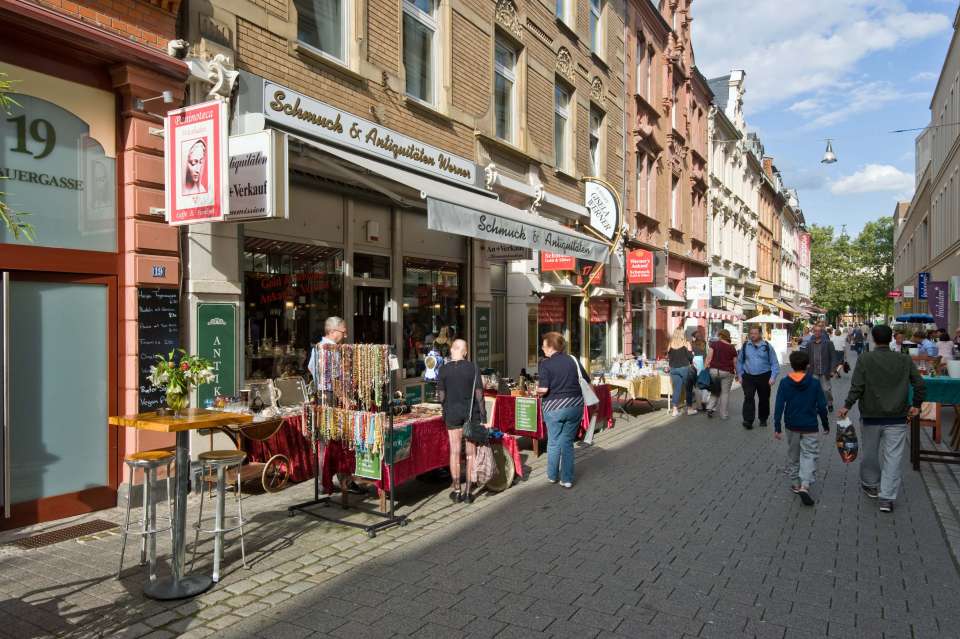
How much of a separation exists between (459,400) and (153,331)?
119 inches

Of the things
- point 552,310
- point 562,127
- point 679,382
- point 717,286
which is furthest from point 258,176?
point 717,286

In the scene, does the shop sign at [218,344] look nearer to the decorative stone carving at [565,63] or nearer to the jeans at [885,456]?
the jeans at [885,456]

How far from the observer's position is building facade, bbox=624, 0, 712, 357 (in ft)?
65.1

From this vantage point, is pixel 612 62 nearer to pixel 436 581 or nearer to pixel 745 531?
pixel 745 531

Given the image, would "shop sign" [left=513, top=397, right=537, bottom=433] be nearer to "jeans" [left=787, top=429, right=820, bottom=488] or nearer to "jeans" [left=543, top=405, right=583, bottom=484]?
"jeans" [left=543, top=405, right=583, bottom=484]

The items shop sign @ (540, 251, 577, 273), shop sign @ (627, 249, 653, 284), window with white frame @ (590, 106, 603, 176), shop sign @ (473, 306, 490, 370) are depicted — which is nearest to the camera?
shop sign @ (473, 306, 490, 370)

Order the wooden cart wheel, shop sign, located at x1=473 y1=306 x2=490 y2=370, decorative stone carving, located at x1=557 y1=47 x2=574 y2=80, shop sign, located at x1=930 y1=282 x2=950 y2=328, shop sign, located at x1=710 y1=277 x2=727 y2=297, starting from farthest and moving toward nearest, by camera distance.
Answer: shop sign, located at x1=710 y1=277 x2=727 y2=297, shop sign, located at x1=930 y1=282 x2=950 y2=328, decorative stone carving, located at x1=557 y1=47 x2=574 y2=80, shop sign, located at x1=473 y1=306 x2=490 y2=370, the wooden cart wheel

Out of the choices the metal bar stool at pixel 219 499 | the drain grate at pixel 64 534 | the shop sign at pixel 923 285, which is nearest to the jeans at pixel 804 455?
the metal bar stool at pixel 219 499

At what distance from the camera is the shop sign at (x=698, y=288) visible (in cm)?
2391

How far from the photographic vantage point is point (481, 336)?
1276cm

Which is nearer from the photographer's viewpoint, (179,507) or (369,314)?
(179,507)

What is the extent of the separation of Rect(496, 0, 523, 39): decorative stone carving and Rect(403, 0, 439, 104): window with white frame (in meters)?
2.05

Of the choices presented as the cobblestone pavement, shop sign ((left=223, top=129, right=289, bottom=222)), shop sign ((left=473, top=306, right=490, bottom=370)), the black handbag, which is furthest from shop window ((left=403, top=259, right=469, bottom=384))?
shop sign ((left=223, top=129, right=289, bottom=222))

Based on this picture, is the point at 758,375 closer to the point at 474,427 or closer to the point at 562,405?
the point at 562,405
